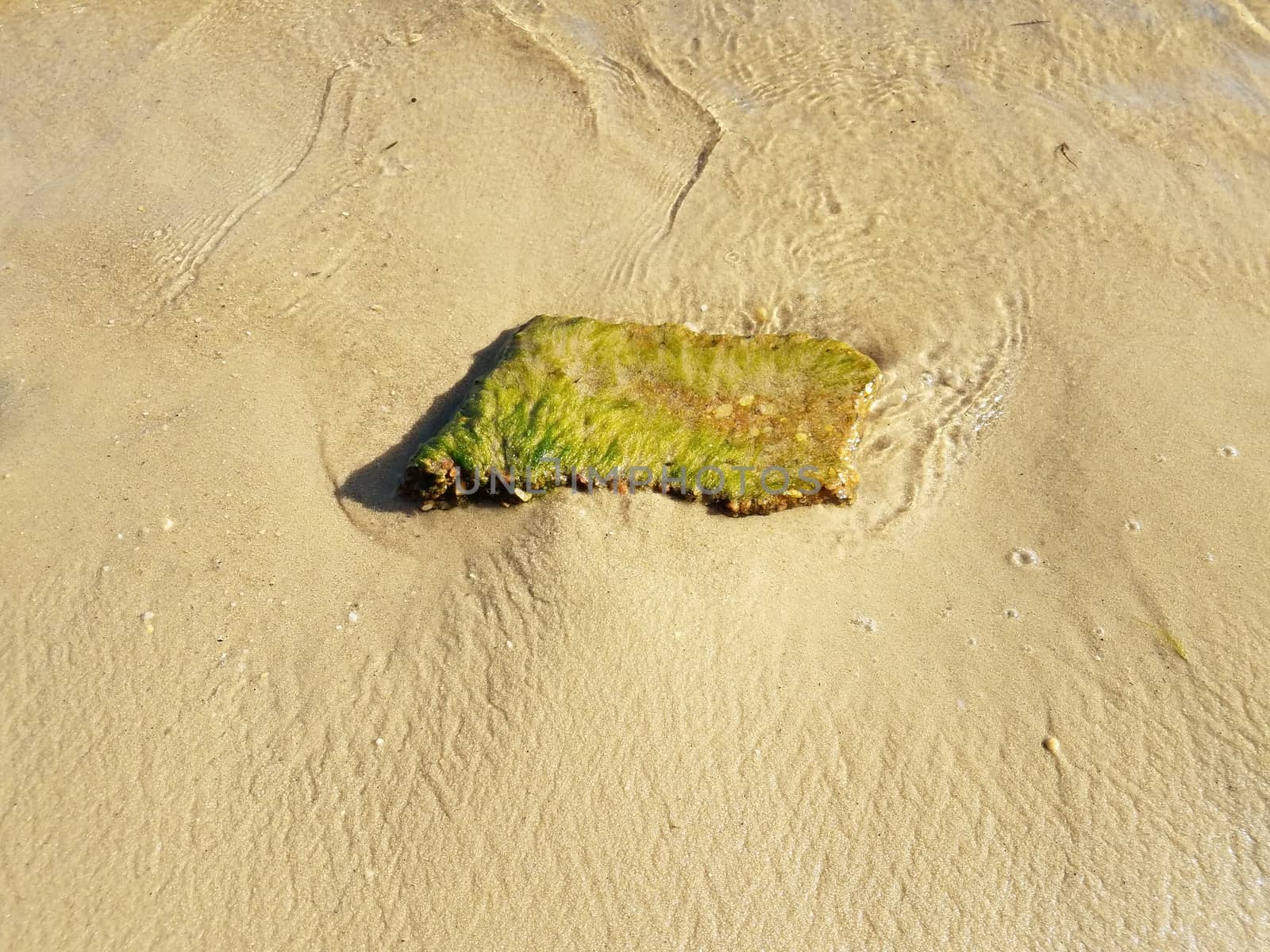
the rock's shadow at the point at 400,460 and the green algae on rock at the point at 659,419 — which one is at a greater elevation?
the green algae on rock at the point at 659,419

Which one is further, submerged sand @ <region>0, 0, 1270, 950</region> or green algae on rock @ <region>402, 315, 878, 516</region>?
green algae on rock @ <region>402, 315, 878, 516</region>

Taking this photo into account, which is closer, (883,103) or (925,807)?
(925,807)

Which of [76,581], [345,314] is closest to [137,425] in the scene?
[76,581]

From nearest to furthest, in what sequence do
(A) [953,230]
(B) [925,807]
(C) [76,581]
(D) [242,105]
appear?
(B) [925,807], (C) [76,581], (A) [953,230], (D) [242,105]

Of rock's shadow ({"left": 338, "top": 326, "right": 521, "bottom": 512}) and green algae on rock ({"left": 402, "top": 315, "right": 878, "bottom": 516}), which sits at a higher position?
green algae on rock ({"left": 402, "top": 315, "right": 878, "bottom": 516})

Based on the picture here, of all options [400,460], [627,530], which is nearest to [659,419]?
[627,530]

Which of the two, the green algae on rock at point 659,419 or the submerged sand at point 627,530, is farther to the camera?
the green algae on rock at point 659,419

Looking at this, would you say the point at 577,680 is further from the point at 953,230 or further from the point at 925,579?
the point at 953,230
